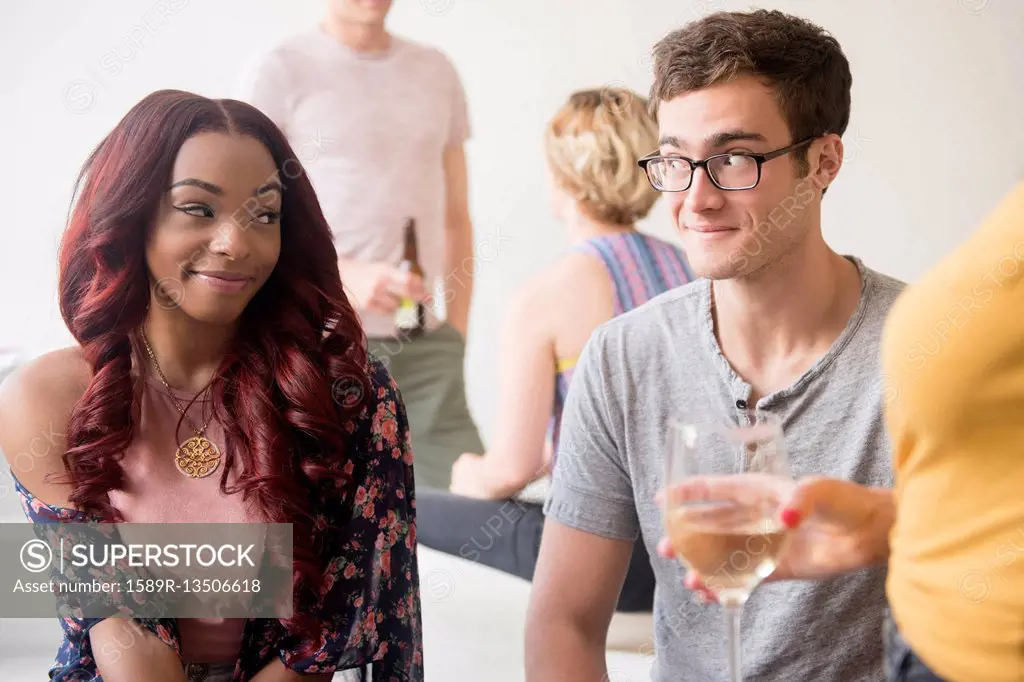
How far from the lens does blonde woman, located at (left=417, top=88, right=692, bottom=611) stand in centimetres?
232

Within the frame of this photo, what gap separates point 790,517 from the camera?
77 cm

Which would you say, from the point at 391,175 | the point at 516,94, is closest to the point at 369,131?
the point at 391,175

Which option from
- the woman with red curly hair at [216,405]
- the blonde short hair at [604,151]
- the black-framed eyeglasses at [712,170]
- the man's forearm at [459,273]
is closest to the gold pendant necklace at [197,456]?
the woman with red curly hair at [216,405]

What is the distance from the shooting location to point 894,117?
2.70 m

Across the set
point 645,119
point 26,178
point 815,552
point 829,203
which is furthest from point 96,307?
point 829,203

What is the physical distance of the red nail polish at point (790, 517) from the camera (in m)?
0.77

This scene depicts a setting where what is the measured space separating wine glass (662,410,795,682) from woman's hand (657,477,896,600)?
101mm

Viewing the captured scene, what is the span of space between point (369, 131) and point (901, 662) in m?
2.17

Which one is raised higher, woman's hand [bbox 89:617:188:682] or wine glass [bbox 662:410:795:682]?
wine glass [bbox 662:410:795:682]

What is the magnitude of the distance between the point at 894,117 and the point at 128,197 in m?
2.05

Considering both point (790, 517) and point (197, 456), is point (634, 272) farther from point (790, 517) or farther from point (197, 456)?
point (790, 517)

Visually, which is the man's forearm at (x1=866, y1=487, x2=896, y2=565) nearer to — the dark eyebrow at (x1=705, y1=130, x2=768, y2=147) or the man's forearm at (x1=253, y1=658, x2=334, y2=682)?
the dark eyebrow at (x1=705, y1=130, x2=768, y2=147)

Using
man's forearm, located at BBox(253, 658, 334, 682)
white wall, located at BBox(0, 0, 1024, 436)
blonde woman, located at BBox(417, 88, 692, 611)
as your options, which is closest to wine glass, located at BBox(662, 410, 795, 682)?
man's forearm, located at BBox(253, 658, 334, 682)

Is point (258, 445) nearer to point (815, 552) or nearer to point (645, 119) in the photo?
point (815, 552)
